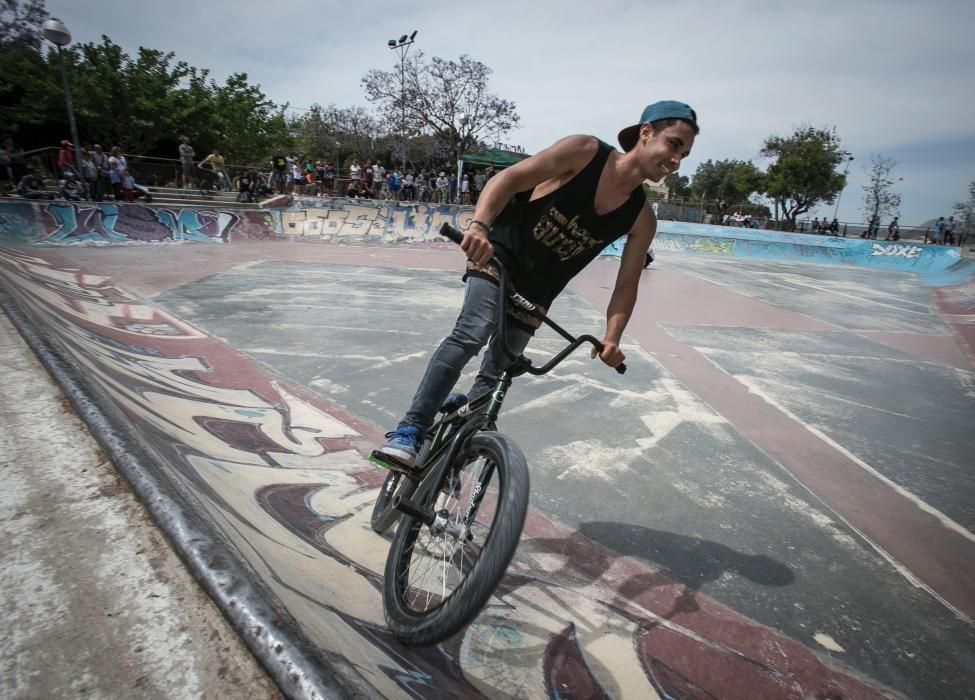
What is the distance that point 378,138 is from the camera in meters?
46.8

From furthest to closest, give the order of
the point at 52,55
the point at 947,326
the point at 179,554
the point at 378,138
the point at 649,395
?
the point at 378,138 → the point at 52,55 → the point at 947,326 → the point at 649,395 → the point at 179,554

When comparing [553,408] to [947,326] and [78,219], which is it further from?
[78,219]

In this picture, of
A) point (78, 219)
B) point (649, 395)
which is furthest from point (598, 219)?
point (78, 219)

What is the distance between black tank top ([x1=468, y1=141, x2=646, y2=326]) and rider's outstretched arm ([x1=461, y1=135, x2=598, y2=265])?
0.19 ft

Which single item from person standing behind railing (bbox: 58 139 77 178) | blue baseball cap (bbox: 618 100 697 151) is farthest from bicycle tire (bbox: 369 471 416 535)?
person standing behind railing (bbox: 58 139 77 178)

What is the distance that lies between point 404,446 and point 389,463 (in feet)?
0.31

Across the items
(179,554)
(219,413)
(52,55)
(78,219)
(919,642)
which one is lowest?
(919,642)

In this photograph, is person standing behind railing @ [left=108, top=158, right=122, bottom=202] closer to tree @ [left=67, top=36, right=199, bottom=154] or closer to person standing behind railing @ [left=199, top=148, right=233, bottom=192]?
person standing behind railing @ [left=199, top=148, right=233, bottom=192]

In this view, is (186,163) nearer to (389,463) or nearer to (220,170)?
(220,170)

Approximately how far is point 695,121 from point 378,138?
165 ft

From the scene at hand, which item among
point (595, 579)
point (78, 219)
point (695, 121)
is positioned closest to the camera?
point (695, 121)

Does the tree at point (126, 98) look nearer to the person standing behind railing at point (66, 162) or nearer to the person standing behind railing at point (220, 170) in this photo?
the person standing behind railing at point (220, 170)

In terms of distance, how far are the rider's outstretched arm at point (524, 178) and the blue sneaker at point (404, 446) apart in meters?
0.83

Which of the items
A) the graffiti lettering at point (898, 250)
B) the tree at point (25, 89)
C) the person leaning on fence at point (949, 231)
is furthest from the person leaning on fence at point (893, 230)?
the tree at point (25, 89)
